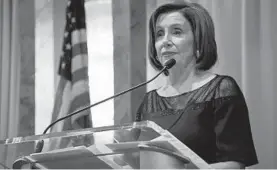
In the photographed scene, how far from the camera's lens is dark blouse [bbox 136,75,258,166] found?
236 cm

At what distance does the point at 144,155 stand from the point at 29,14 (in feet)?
7.31

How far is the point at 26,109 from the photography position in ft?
10.3

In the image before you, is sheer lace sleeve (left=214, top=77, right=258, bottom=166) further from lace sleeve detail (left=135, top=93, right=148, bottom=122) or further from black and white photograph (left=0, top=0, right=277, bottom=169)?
lace sleeve detail (left=135, top=93, right=148, bottom=122)

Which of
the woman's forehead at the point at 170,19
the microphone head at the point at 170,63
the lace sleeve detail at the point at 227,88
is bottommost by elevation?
the lace sleeve detail at the point at 227,88

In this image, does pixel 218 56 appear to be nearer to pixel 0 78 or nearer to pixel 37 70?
pixel 37 70

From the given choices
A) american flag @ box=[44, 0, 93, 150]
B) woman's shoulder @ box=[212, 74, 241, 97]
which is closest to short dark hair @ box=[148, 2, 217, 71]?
woman's shoulder @ box=[212, 74, 241, 97]

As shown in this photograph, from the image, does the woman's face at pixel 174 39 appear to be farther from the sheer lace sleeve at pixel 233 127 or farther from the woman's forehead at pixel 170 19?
the sheer lace sleeve at pixel 233 127

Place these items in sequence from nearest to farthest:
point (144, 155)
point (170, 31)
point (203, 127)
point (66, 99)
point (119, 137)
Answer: point (144, 155)
point (119, 137)
point (203, 127)
point (170, 31)
point (66, 99)

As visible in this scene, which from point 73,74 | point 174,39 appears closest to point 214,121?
point 174,39

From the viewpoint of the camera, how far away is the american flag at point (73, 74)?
9.72 feet

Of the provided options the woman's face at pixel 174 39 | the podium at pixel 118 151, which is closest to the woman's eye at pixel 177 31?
the woman's face at pixel 174 39

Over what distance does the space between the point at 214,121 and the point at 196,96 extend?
168 mm

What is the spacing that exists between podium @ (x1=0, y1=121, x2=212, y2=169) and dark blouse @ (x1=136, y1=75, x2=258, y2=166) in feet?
3.45

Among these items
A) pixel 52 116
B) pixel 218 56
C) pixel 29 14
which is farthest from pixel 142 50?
pixel 29 14
